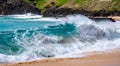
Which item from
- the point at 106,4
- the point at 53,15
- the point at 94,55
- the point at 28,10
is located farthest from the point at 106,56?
the point at 28,10

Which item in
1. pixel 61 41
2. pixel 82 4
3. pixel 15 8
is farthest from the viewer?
pixel 15 8

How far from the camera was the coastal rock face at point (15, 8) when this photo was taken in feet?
226

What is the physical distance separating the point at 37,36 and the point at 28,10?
1945 inches

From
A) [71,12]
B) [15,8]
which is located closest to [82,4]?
[71,12]

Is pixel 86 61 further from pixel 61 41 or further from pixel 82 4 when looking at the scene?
pixel 82 4

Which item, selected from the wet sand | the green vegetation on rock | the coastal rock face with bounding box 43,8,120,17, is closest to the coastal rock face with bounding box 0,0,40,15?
the green vegetation on rock

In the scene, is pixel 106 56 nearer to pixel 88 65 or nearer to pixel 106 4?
pixel 88 65

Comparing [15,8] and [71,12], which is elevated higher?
[71,12]

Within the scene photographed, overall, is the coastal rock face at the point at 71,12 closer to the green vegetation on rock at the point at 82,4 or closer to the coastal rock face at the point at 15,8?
the green vegetation on rock at the point at 82,4

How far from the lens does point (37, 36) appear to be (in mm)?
19422

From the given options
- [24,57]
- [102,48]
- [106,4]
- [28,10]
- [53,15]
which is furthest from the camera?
[28,10]

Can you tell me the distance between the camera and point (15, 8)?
227ft

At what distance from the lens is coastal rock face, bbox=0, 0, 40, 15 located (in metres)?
68.8

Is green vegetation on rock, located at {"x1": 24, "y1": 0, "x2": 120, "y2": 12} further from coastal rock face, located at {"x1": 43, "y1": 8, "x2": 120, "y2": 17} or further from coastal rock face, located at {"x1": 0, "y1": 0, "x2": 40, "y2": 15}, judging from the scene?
coastal rock face, located at {"x1": 0, "y1": 0, "x2": 40, "y2": 15}
